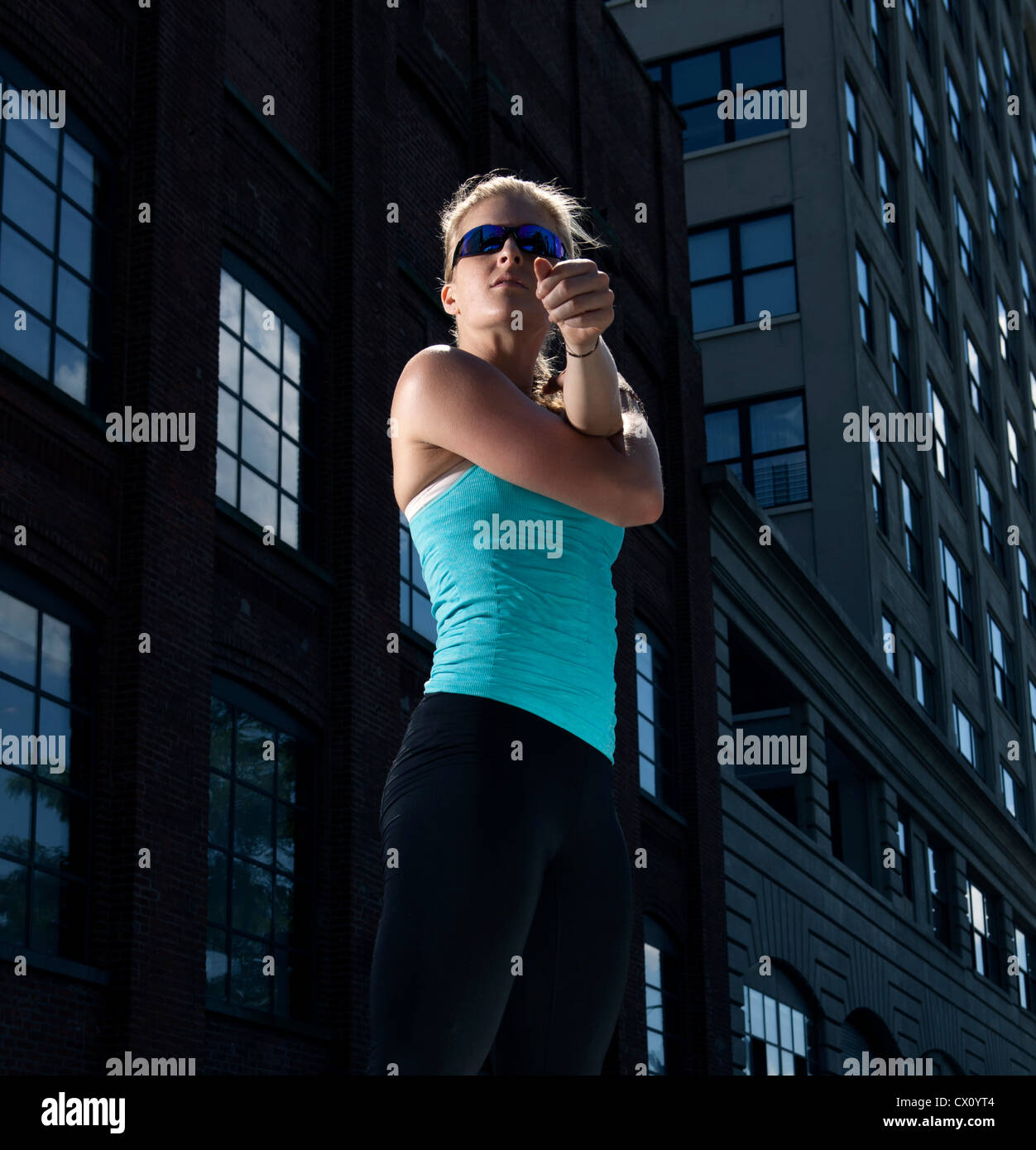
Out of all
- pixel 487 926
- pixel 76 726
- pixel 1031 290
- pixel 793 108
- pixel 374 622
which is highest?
pixel 1031 290

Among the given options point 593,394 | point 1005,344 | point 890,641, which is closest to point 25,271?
point 593,394

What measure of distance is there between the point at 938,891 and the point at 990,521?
12.7 m

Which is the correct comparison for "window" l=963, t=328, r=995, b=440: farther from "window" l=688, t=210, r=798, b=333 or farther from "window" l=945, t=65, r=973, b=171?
"window" l=688, t=210, r=798, b=333

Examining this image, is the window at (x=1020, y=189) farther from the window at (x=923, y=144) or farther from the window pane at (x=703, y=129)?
the window pane at (x=703, y=129)

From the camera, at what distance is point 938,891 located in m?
38.1

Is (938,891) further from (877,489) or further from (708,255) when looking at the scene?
(708,255)

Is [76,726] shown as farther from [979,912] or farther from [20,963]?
[979,912]

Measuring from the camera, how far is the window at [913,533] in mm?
Result: 37562

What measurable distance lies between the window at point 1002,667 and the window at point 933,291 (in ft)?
25.2

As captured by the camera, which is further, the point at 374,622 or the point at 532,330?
the point at 374,622

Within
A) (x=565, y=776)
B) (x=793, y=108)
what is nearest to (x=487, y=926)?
(x=565, y=776)

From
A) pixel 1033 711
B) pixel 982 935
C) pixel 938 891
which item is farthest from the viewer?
pixel 1033 711

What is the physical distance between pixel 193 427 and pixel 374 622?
11.1ft

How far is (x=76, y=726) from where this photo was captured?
13164mm
